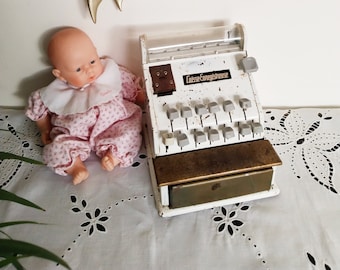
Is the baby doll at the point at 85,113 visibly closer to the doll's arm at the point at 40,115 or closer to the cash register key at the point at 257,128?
the doll's arm at the point at 40,115

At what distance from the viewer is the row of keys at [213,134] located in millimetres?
725

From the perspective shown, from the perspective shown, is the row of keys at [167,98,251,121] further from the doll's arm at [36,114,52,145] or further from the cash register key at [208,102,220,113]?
the doll's arm at [36,114,52,145]

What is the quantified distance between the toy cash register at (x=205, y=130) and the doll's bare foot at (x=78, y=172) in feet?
0.41

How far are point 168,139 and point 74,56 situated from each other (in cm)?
22

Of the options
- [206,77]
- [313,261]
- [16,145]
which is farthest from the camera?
[16,145]

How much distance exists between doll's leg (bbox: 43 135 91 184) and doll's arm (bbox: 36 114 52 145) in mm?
57

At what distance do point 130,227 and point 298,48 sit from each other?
47 cm

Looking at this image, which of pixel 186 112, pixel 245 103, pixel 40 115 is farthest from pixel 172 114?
pixel 40 115

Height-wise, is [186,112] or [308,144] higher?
[186,112]

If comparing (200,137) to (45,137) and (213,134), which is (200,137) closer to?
(213,134)

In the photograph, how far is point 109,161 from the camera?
804mm

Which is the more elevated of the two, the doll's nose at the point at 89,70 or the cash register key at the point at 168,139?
the doll's nose at the point at 89,70

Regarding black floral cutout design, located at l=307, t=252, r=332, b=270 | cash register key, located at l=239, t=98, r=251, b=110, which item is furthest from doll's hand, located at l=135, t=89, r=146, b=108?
black floral cutout design, located at l=307, t=252, r=332, b=270

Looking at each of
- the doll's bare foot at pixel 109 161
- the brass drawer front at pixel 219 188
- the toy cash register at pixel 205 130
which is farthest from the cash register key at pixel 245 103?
the doll's bare foot at pixel 109 161
